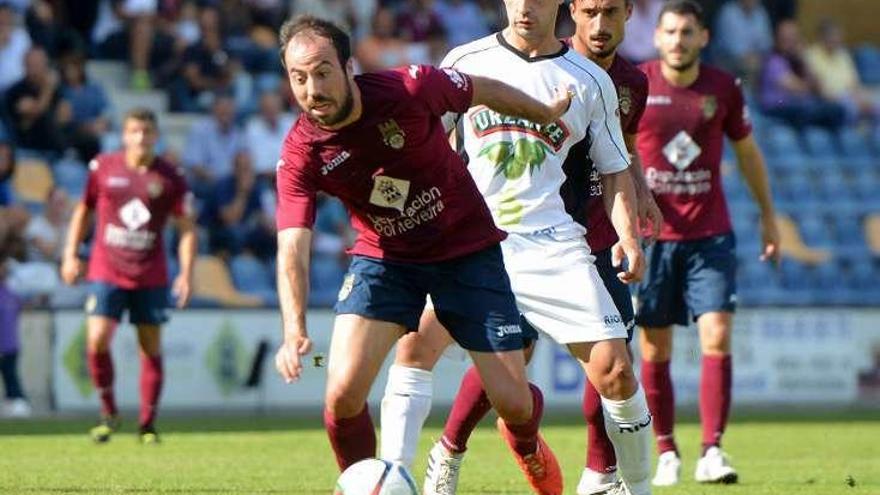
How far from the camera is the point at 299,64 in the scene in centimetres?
686

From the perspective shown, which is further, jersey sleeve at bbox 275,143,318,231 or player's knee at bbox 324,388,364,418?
player's knee at bbox 324,388,364,418

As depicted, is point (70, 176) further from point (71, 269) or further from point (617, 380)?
point (617, 380)

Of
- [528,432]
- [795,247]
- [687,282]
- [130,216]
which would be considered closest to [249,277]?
[130,216]

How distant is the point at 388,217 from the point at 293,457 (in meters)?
4.99

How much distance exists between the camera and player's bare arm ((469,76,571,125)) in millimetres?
7250

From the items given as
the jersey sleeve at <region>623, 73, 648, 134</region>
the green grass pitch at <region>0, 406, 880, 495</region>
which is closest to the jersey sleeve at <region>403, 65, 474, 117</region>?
the jersey sleeve at <region>623, 73, 648, 134</region>

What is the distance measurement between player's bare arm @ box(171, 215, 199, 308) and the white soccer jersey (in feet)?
18.6

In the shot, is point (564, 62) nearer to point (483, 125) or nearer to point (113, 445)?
point (483, 125)

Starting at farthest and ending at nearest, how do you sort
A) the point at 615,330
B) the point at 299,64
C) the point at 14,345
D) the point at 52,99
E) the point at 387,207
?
1. the point at 52,99
2. the point at 14,345
3. the point at 615,330
4. the point at 387,207
5. the point at 299,64

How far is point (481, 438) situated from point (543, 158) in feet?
20.1

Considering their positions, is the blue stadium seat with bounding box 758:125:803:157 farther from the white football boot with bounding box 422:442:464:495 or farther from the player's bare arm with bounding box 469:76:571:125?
the player's bare arm with bounding box 469:76:571:125

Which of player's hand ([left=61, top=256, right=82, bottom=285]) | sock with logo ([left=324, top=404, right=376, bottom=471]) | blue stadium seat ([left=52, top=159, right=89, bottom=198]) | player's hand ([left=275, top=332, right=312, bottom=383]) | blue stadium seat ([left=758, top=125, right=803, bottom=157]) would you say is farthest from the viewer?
blue stadium seat ([left=758, top=125, right=803, bottom=157])

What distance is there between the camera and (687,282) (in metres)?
10.8

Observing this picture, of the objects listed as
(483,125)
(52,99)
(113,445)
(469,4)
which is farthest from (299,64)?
(469,4)
